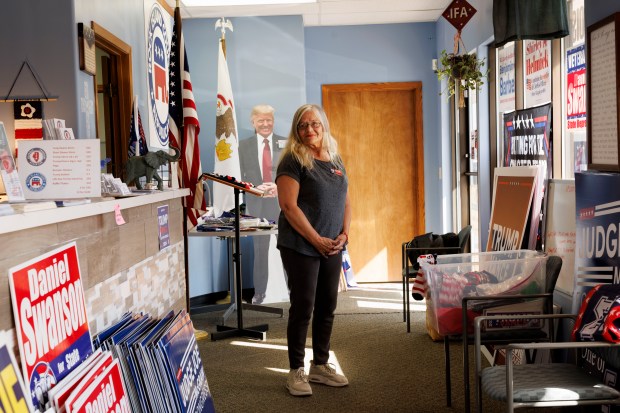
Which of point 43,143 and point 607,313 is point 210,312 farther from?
point 607,313

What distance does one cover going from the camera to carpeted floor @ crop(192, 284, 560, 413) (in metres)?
3.86

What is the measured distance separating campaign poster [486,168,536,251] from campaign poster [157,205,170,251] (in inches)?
75.5

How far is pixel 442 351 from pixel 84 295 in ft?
9.70

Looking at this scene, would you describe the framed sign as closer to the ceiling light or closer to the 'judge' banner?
the 'judge' banner

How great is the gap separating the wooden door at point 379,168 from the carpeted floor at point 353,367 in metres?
1.68

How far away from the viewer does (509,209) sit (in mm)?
4500

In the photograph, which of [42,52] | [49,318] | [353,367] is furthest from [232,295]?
[49,318]

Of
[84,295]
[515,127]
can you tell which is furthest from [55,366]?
[515,127]

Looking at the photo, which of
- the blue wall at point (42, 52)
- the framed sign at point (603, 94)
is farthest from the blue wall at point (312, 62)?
the framed sign at point (603, 94)

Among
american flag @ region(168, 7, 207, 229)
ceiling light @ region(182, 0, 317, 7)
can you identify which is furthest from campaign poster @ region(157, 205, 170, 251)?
ceiling light @ region(182, 0, 317, 7)

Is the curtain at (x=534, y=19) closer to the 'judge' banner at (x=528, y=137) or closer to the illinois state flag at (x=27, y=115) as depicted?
the 'judge' banner at (x=528, y=137)

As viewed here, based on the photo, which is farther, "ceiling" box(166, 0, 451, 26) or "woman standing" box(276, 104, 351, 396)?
"ceiling" box(166, 0, 451, 26)

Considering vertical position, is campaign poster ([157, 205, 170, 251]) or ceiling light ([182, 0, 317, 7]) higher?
ceiling light ([182, 0, 317, 7])

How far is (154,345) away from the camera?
103 inches
